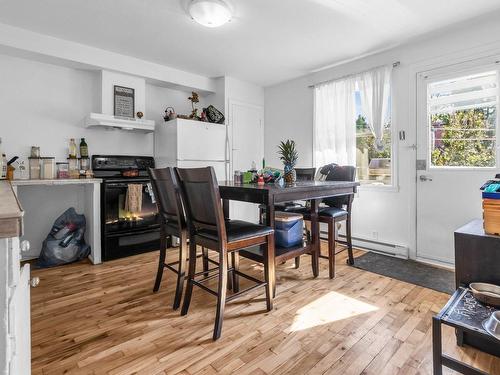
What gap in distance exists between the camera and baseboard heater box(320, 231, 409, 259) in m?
3.33

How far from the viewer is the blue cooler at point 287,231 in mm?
2373

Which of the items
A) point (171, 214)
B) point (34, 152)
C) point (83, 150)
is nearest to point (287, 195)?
point (171, 214)

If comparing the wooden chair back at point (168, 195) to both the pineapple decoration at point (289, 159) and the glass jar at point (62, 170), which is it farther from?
the glass jar at point (62, 170)

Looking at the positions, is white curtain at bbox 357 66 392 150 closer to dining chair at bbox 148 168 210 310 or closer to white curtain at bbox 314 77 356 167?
white curtain at bbox 314 77 356 167

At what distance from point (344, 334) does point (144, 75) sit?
3.69 m

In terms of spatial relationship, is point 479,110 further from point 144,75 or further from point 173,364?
point 144,75

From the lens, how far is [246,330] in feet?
5.95

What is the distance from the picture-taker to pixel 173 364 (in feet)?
4.96

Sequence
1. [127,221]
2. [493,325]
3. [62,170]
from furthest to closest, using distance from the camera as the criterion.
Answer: [127,221] → [62,170] → [493,325]

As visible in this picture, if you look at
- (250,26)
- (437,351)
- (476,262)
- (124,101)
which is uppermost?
(250,26)

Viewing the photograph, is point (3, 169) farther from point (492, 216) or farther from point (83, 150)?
point (492, 216)

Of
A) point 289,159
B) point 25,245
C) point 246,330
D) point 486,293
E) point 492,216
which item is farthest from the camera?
point 289,159

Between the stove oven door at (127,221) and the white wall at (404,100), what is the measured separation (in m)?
2.41

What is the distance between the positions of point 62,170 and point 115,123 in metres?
0.81
